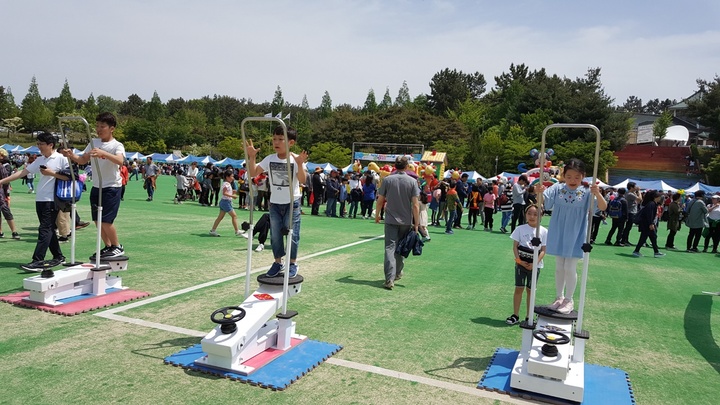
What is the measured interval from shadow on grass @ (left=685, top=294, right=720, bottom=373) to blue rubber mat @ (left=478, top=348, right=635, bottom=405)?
1.47 meters

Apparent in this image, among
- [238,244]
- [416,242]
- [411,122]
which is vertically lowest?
[238,244]

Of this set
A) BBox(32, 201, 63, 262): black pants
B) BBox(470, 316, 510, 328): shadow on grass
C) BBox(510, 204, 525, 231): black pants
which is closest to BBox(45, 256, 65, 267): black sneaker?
BBox(32, 201, 63, 262): black pants

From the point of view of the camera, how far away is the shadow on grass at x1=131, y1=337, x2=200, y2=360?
15.5 feet

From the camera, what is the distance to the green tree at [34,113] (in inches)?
3450

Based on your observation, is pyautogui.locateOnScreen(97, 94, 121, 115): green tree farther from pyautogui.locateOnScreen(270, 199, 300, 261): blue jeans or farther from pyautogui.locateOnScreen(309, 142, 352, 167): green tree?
pyautogui.locateOnScreen(270, 199, 300, 261): blue jeans

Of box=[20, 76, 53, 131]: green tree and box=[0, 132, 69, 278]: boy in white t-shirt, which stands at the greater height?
box=[20, 76, 53, 131]: green tree

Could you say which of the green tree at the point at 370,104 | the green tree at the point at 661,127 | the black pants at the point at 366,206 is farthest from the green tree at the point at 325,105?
the black pants at the point at 366,206

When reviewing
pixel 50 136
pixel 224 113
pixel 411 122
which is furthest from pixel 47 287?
pixel 224 113

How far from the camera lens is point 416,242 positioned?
835 centimetres

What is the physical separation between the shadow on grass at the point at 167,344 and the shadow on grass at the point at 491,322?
3.62 meters

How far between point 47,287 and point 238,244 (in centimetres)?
599

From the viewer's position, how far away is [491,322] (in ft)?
21.5

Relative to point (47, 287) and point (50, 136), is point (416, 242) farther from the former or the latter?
point (50, 136)

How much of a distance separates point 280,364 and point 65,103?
106m
